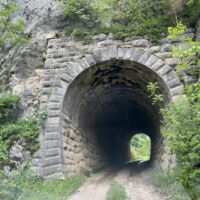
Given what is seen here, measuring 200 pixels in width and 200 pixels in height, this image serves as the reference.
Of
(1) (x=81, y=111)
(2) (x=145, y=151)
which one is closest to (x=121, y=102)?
(1) (x=81, y=111)

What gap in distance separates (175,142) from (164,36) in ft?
14.7

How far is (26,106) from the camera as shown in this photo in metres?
10.0

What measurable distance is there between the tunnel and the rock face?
32 mm

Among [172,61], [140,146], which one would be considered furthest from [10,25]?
[140,146]

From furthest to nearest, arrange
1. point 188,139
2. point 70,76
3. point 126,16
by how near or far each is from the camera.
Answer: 1. point 126,16
2. point 70,76
3. point 188,139

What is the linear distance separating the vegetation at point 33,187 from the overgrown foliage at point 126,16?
4.68 metres

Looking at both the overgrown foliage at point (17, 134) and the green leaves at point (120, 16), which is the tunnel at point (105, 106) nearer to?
the overgrown foliage at point (17, 134)

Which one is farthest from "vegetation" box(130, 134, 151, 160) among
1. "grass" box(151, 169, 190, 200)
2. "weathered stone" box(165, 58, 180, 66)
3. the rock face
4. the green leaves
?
"grass" box(151, 169, 190, 200)

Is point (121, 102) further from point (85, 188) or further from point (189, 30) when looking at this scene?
point (85, 188)

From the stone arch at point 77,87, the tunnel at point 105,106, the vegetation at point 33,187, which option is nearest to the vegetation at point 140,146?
the tunnel at point 105,106

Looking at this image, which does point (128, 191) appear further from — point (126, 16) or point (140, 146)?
point (140, 146)

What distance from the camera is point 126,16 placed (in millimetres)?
10539

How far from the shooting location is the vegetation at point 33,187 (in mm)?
6582

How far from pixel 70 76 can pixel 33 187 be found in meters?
3.40
